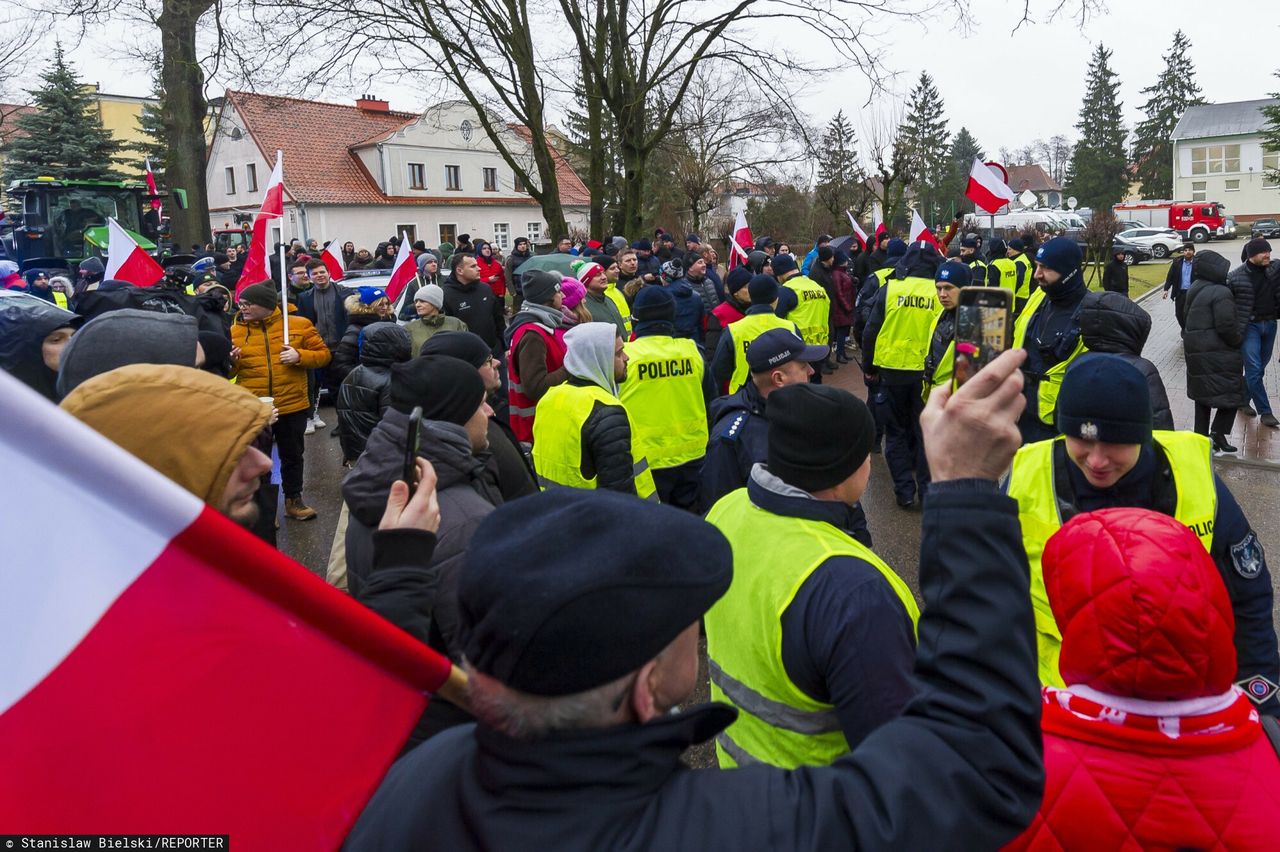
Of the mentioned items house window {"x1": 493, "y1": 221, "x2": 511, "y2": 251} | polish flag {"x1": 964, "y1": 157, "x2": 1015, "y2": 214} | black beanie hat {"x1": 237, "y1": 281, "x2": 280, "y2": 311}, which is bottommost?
black beanie hat {"x1": 237, "y1": 281, "x2": 280, "y2": 311}

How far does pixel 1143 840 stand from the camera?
161 centimetres

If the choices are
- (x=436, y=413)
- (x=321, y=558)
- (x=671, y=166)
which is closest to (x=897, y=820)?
(x=436, y=413)

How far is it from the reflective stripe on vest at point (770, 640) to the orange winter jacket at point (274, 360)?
5.45 m

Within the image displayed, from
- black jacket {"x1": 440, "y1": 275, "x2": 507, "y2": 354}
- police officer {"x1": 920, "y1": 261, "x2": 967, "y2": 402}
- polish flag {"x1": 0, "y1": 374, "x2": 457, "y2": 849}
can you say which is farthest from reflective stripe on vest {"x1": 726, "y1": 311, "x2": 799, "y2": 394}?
polish flag {"x1": 0, "y1": 374, "x2": 457, "y2": 849}

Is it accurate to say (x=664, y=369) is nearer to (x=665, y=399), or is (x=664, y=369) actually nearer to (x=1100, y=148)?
(x=665, y=399)

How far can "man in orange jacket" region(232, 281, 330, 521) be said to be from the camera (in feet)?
22.3

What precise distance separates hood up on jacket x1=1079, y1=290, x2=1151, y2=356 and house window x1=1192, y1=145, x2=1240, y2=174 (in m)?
76.3

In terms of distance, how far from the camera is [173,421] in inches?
68.3

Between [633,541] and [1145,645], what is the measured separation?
103 cm

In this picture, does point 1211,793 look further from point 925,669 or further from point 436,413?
point 436,413

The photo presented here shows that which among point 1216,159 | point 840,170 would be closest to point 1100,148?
point 1216,159

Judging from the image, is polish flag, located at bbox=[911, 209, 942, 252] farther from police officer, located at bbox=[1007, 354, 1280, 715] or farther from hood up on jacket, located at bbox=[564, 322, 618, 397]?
police officer, located at bbox=[1007, 354, 1280, 715]

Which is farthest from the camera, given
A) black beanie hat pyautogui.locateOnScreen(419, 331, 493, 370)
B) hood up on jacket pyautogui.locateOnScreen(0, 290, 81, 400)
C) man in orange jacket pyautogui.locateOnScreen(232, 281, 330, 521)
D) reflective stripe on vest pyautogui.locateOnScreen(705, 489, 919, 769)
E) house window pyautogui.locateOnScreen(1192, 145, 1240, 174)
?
house window pyautogui.locateOnScreen(1192, 145, 1240, 174)

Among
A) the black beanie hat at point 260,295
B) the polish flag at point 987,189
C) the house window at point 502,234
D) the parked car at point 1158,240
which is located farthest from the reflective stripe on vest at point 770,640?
the house window at point 502,234
